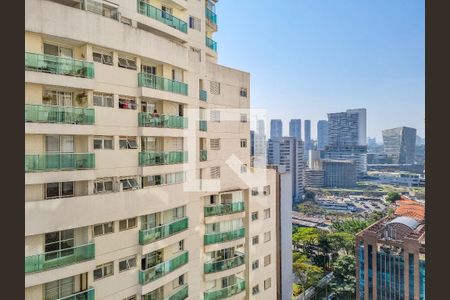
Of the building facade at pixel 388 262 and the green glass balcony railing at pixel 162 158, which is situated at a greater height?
the green glass balcony railing at pixel 162 158

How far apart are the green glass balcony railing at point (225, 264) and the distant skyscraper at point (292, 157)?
4894 millimetres

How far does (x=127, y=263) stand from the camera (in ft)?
12.9

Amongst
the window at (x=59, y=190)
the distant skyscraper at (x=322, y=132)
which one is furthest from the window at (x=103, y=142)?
the distant skyscraper at (x=322, y=132)

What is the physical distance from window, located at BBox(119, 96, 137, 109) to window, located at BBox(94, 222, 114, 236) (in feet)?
5.19

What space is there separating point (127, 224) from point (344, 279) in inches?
463

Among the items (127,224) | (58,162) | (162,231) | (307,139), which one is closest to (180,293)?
(162,231)

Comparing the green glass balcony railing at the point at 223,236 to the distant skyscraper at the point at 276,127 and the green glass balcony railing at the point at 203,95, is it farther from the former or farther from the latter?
the distant skyscraper at the point at 276,127

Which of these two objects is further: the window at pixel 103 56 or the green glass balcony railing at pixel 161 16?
the green glass balcony railing at pixel 161 16

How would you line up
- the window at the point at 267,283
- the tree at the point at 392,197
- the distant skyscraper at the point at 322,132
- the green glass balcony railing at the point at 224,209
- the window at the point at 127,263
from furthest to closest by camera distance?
the distant skyscraper at the point at 322,132
the tree at the point at 392,197
the window at the point at 267,283
the green glass balcony railing at the point at 224,209
the window at the point at 127,263

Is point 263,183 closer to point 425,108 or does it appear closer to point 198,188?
point 198,188

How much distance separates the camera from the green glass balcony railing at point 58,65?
3031mm

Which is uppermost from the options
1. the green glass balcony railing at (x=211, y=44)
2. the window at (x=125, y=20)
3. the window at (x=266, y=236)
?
the green glass balcony railing at (x=211, y=44)

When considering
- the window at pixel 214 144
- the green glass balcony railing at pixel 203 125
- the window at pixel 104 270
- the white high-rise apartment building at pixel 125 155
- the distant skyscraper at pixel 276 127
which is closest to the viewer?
the white high-rise apartment building at pixel 125 155

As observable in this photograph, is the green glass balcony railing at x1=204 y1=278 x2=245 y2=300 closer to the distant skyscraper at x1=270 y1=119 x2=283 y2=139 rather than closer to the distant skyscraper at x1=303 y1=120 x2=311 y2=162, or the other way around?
the distant skyscraper at x1=270 y1=119 x2=283 y2=139
